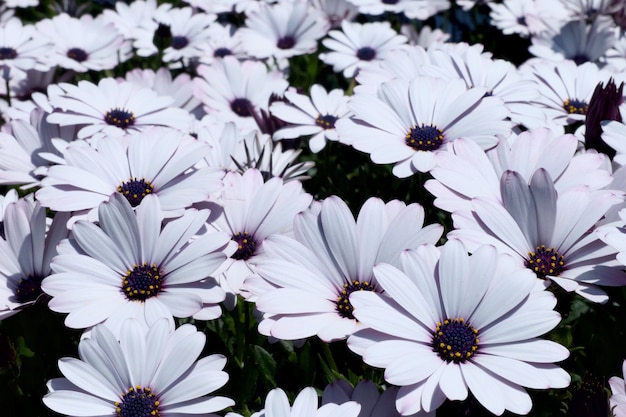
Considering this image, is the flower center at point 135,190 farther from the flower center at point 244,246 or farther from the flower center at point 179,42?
the flower center at point 179,42

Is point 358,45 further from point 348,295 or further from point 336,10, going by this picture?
point 348,295

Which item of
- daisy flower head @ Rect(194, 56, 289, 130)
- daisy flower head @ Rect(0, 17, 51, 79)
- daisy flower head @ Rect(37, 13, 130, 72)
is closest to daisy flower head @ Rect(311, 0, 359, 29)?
daisy flower head @ Rect(194, 56, 289, 130)

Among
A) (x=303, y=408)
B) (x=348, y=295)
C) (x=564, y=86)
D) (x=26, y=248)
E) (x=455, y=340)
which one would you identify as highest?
(x=564, y=86)

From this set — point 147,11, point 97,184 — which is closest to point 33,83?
point 147,11

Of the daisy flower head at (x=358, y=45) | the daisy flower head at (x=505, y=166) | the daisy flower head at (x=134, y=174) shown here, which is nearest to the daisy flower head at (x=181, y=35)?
the daisy flower head at (x=358, y=45)

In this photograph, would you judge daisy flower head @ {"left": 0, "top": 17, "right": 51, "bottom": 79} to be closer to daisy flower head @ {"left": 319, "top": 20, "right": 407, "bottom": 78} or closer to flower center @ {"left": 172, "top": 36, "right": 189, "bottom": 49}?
flower center @ {"left": 172, "top": 36, "right": 189, "bottom": 49}

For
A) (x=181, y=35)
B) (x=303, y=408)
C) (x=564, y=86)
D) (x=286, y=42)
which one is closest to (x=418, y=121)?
(x=564, y=86)
